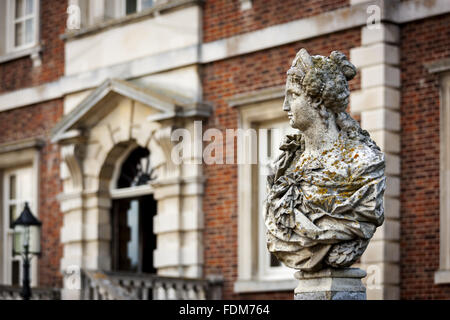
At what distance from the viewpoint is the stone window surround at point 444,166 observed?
13.1 metres

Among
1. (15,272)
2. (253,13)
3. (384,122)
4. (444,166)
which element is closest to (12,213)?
(15,272)

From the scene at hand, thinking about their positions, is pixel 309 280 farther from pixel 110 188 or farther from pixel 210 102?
pixel 110 188

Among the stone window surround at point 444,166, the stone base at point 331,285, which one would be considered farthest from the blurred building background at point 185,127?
the stone base at point 331,285

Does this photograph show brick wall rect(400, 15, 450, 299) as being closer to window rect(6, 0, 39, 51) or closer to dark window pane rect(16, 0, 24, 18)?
window rect(6, 0, 39, 51)

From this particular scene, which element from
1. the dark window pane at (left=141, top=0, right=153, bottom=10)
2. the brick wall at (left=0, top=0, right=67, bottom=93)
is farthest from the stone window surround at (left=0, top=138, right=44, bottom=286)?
the dark window pane at (left=141, top=0, right=153, bottom=10)

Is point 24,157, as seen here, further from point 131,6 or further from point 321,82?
point 321,82

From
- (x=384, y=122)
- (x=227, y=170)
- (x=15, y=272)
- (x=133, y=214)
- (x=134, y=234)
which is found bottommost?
(x=15, y=272)

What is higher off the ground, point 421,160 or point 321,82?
point 321,82

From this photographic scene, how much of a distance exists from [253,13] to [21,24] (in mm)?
5923

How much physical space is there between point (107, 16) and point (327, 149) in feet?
37.5

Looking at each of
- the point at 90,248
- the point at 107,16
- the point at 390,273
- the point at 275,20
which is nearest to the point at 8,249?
the point at 90,248

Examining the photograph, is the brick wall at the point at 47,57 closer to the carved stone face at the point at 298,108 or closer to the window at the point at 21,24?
the window at the point at 21,24

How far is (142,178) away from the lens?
56.7 ft

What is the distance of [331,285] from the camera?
7.01 m
